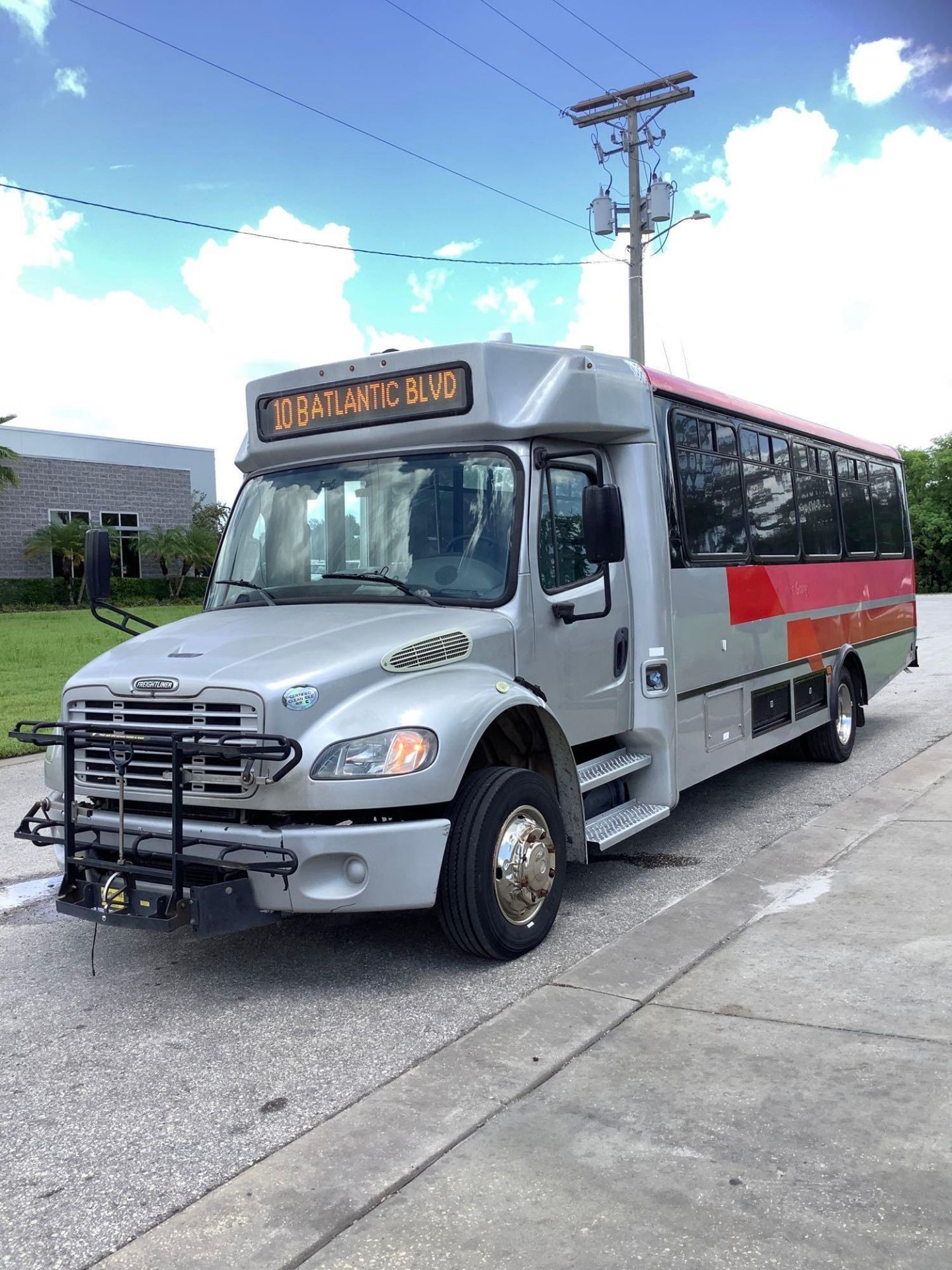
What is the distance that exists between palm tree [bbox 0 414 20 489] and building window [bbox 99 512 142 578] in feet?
13.9

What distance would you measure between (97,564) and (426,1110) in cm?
334

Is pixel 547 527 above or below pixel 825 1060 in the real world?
above

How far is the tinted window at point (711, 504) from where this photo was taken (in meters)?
7.21

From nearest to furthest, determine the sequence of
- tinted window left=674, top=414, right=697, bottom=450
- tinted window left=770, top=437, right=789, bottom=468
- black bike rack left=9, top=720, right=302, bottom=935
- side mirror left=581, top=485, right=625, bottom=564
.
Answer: black bike rack left=9, top=720, right=302, bottom=935, side mirror left=581, top=485, right=625, bottom=564, tinted window left=674, top=414, right=697, bottom=450, tinted window left=770, top=437, right=789, bottom=468

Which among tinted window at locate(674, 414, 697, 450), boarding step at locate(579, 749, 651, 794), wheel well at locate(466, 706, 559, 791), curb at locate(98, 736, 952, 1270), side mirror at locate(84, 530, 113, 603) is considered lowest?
curb at locate(98, 736, 952, 1270)

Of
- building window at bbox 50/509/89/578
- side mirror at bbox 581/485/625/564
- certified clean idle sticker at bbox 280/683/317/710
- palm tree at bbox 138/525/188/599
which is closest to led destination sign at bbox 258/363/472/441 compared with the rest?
Result: side mirror at bbox 581/485/625/564

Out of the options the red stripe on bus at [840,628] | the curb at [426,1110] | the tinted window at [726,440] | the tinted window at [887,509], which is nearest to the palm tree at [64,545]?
the tinted window at [887,509]

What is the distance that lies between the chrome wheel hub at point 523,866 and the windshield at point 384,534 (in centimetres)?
106

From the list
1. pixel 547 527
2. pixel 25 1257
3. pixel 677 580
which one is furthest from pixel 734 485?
pixel 25 1257

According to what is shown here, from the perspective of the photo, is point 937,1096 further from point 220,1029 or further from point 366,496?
point 366,496

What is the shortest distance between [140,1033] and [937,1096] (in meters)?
2.83

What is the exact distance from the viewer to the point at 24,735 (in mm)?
4918

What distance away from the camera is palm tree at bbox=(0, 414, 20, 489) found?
44469 mm

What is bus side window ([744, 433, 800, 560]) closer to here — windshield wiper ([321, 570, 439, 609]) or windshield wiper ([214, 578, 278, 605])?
windshield wiper ([321, 570, 439, 609])
